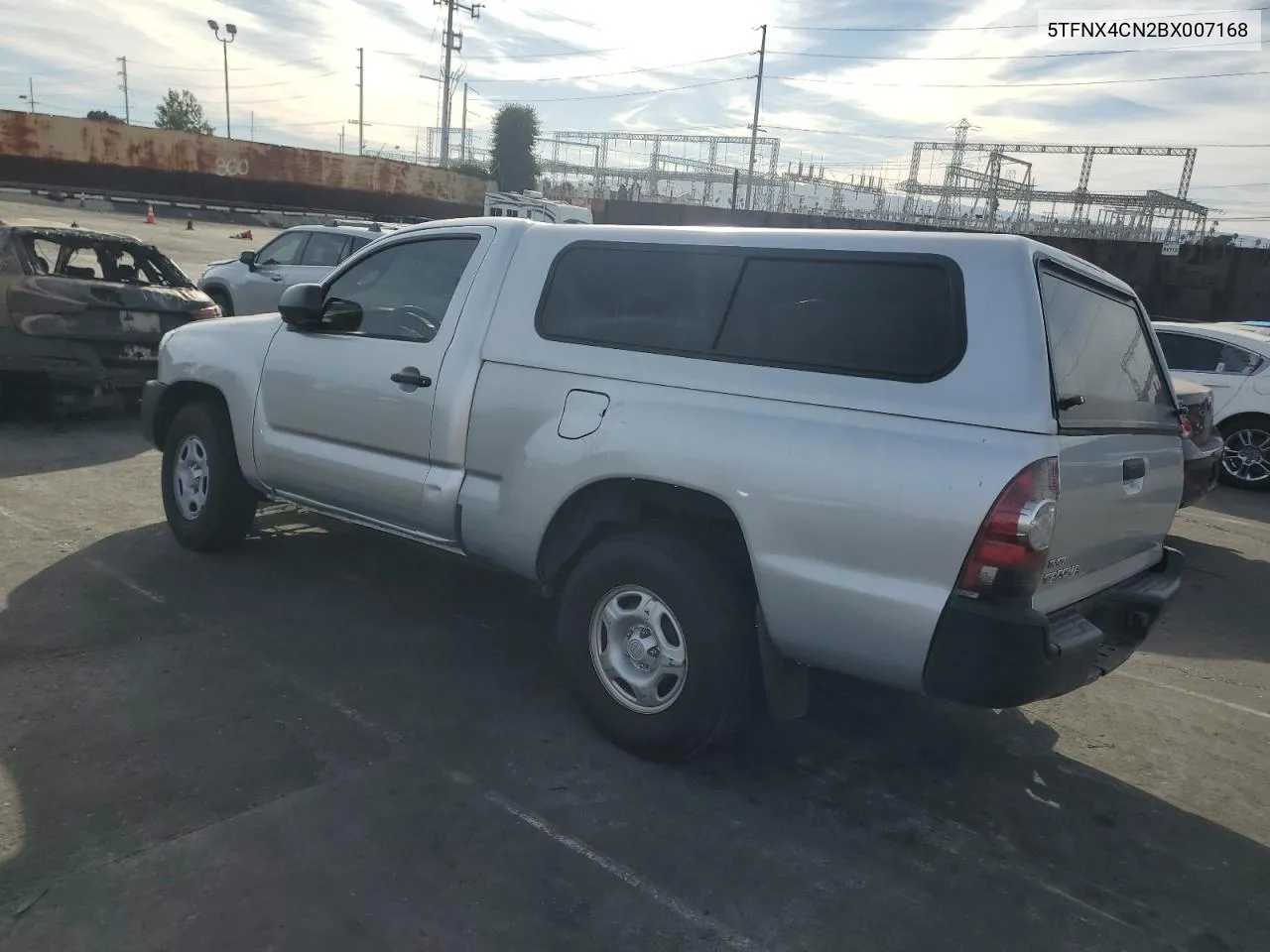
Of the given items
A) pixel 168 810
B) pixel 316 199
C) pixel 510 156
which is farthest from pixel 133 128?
pixel 168 810

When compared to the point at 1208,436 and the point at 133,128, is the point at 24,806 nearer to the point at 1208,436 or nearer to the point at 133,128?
the point at 1208,436

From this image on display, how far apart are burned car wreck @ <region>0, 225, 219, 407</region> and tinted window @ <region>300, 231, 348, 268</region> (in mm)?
3670

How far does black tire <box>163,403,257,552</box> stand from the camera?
5328 millimetres

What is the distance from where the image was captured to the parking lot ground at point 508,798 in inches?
109

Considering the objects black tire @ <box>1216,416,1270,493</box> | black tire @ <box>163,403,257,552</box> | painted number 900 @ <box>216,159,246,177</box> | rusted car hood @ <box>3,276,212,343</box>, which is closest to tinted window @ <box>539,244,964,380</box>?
black tire @ <box>163,403,257,552</box>

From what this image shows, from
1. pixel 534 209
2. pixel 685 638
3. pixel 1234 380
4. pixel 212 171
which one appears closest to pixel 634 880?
pixel 685 638

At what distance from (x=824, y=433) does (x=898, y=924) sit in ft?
4.95

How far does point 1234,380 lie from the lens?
32.8 feet

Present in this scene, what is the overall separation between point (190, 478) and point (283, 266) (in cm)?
771

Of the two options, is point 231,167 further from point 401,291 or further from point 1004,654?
point 1004,654

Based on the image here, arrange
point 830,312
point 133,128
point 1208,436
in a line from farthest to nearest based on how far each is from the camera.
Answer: point 133,128 < point 1208,436 < point 830,312

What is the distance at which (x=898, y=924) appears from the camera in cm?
284

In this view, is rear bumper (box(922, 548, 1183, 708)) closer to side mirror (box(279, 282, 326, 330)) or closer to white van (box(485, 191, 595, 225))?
side mirror (box(279, 282, 326, 330))

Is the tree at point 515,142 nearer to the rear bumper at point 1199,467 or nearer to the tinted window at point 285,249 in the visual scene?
the tinted window at point 285,249
